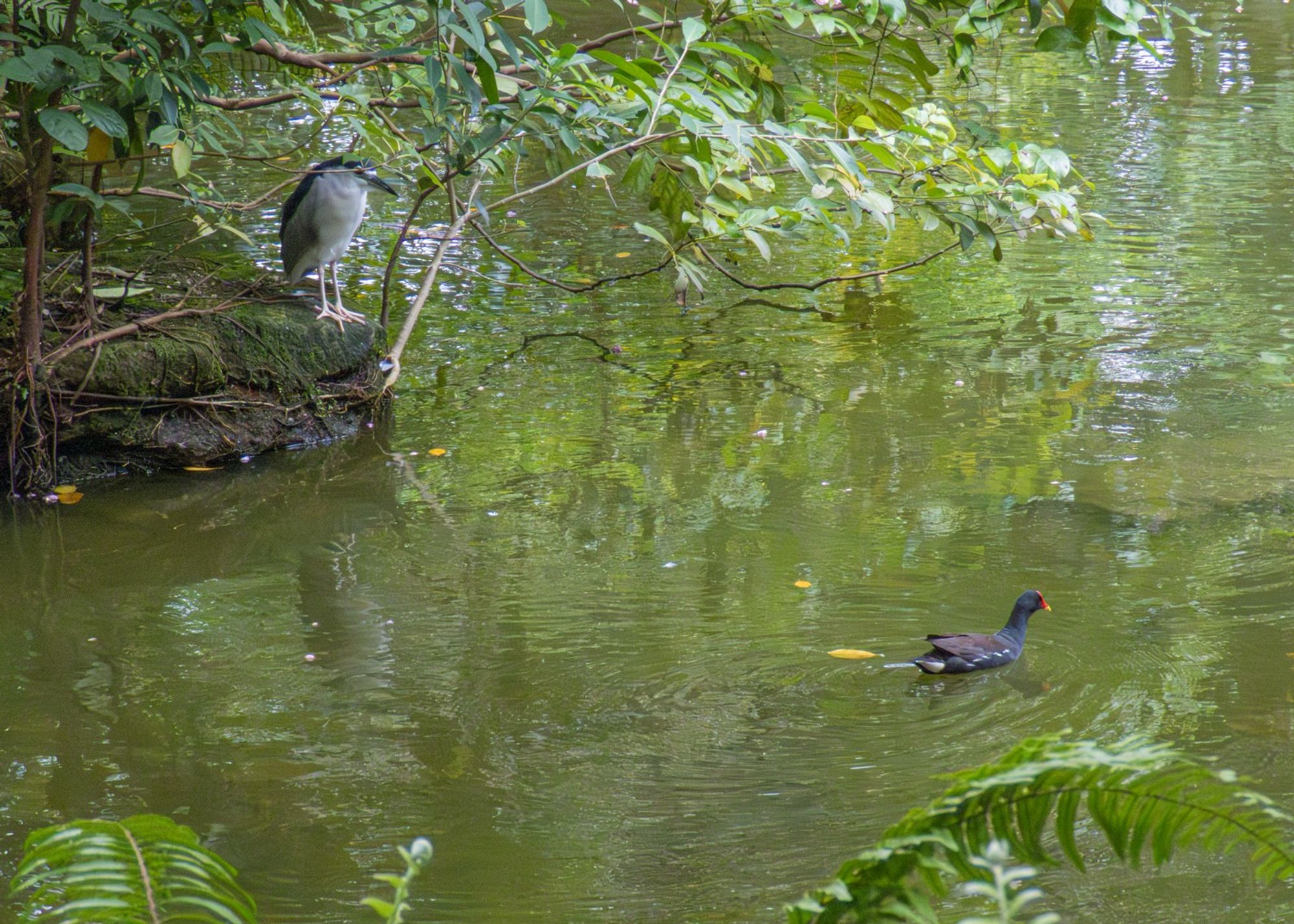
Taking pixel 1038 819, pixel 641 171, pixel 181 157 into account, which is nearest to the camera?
pixel 1038 819

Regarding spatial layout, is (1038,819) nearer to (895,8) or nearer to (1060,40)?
(1060,40)

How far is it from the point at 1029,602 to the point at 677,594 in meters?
1.24

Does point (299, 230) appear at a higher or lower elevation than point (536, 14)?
lower

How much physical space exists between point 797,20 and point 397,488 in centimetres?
266

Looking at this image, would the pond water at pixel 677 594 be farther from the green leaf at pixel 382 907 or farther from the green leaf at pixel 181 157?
the green leaf at pixel 382 907

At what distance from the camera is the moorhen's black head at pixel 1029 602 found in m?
4.50

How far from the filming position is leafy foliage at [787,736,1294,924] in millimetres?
1715

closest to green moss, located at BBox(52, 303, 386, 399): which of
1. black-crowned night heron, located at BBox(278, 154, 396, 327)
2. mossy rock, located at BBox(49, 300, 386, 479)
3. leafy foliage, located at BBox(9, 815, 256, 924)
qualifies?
mossy rock, located at BBox(49, 300, 386, 479)

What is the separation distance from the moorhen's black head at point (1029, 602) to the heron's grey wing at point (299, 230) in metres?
3.80

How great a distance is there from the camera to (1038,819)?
181 cm

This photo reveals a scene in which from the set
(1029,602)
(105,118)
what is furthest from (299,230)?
(1029,602)

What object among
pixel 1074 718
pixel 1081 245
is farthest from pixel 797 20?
pixel 1081 245

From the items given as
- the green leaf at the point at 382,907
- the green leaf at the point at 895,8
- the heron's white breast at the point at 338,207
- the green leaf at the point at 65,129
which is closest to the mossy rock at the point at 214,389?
the heron's white breast at the point at 338,207

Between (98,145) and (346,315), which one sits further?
(346,315)
